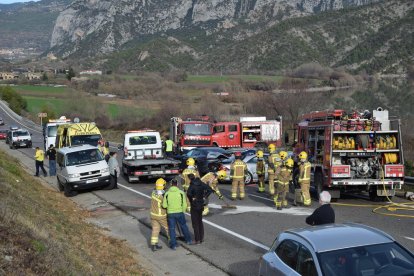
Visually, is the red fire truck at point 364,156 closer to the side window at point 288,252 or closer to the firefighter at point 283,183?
the firefighter at point 283,183

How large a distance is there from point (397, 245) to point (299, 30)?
571 feet

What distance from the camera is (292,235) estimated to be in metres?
7.12

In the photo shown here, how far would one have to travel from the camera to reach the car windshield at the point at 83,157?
20.8m

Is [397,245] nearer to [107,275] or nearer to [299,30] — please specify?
[107,275]

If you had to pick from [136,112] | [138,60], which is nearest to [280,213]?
[136,112]

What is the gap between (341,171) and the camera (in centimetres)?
1638

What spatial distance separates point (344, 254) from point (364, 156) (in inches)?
433

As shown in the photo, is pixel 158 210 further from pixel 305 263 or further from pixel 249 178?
pixel 249 178

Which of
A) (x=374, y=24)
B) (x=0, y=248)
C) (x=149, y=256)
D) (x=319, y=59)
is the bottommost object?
(x=149, y=256)

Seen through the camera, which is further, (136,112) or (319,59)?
(319,59)

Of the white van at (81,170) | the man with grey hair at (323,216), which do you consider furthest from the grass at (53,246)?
the white van at (81,170)

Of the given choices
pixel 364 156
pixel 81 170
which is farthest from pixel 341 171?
pixel 81 170

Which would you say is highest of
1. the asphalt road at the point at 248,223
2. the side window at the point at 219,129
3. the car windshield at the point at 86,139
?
the side window at the point at 219,129

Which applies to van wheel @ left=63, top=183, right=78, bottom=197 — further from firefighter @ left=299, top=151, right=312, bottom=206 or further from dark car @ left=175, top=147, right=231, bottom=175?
firefighter @ left=299, top=151, right=312, bottom=206
